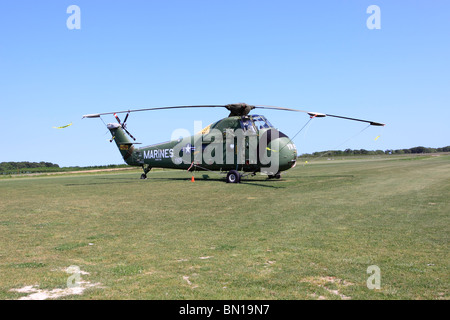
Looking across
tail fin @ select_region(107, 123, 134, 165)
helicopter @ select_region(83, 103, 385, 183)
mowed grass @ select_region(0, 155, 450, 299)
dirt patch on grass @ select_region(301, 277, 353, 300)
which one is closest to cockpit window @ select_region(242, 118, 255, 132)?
helicopter @ select_region(83, 103, 385, 183)

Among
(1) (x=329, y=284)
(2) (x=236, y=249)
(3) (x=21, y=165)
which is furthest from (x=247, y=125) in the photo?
(3) (x=21, y=165)

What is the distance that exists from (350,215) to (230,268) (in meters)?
6.58

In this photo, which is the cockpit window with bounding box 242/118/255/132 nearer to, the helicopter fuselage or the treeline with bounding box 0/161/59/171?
the helicopter fuselage

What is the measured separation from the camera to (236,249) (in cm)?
797

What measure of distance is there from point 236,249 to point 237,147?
17.9m

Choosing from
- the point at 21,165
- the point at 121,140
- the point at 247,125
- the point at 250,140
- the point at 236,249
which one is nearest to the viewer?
the point at 236,249

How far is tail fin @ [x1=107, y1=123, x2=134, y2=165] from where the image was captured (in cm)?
3375

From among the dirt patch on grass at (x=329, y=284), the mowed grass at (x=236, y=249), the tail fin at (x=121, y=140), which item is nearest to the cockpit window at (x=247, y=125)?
the mowed grass at (x=236, y=249)

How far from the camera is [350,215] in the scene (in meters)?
11.8

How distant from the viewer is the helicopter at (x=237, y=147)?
2433cm

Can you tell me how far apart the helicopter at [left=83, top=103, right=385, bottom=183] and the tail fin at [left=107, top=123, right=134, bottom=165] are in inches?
214

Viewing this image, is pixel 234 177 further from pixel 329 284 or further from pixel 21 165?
pixel 21 165

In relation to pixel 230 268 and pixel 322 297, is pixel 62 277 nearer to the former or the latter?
pixel 230 268

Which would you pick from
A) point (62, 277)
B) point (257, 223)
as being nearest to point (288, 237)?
point (257, 223)
